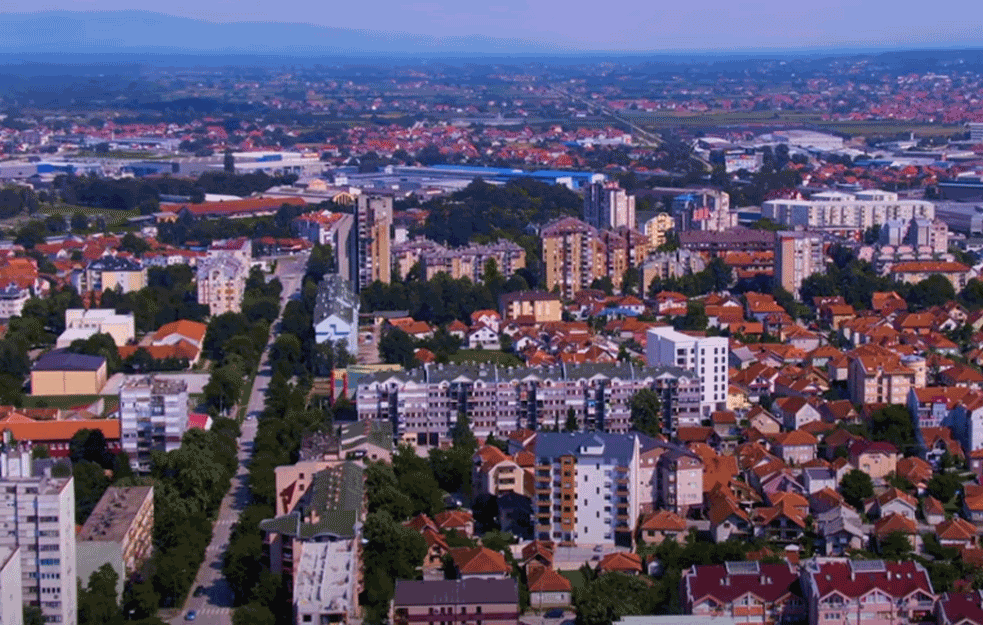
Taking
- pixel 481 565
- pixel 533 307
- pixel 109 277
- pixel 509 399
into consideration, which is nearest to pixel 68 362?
pixel 509 399

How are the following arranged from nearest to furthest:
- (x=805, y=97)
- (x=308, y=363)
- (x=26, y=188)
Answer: (x=308, y=363), (x=26, y=188), (x=805, y=97)

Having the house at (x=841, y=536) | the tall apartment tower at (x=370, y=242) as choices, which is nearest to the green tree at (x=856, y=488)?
the house at (x=841, y=536)

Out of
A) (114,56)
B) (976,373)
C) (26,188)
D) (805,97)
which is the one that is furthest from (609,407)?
(114,56)

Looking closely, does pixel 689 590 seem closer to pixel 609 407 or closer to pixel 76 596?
pixel 76 596

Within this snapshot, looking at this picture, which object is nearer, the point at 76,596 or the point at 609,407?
the point at 76,596

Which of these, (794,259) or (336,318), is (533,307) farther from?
(794,259)

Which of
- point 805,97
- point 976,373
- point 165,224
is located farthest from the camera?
point 805,97
